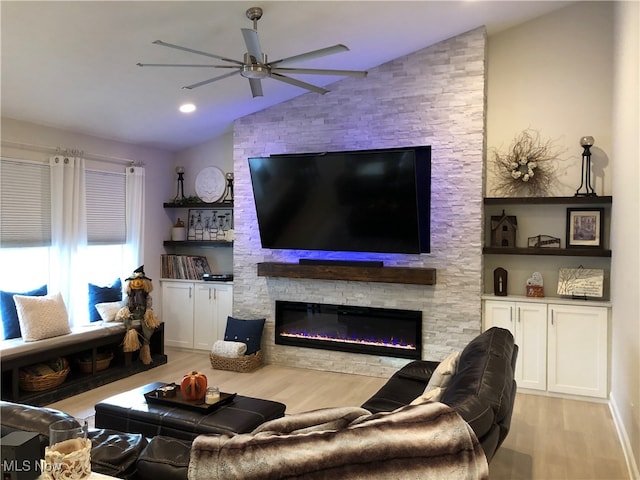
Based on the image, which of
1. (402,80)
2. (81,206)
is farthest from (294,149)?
(81,206)

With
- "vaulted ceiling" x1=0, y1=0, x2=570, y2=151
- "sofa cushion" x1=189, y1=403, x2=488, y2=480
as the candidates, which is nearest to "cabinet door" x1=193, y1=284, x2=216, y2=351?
"vaulted ceiling" x1=0, y1=0, x2=570, y2=151

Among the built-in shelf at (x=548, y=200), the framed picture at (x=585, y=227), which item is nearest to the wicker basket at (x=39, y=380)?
the built-in shelf at (x=548, y=200)

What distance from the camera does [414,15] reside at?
160 inches

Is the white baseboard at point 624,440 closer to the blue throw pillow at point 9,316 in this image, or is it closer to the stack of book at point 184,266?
the stack of book at point 184,266

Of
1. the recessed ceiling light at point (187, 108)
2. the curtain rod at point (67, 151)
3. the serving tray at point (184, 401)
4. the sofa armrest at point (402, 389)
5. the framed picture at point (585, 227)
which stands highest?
the recessed ceiling light at point (187, 108)

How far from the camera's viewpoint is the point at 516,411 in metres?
4.13

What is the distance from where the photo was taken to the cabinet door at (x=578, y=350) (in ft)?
14.0

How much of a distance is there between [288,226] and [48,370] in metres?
2.60

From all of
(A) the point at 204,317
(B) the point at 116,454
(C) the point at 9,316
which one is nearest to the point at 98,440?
(B) the point at 116,454

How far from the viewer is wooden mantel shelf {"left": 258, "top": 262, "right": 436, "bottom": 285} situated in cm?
473

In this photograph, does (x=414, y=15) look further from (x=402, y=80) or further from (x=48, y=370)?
(x=48, y=370)

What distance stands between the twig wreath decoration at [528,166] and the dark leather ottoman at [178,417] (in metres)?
3.16

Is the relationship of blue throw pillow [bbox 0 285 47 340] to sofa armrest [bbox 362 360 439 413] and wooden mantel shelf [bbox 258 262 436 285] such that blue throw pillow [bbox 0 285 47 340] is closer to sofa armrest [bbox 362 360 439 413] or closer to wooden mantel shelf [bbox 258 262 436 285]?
wooden mantel shelf [bbox 258 262 436 285]

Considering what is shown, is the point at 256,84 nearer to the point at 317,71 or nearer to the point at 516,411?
the point at 317,71
